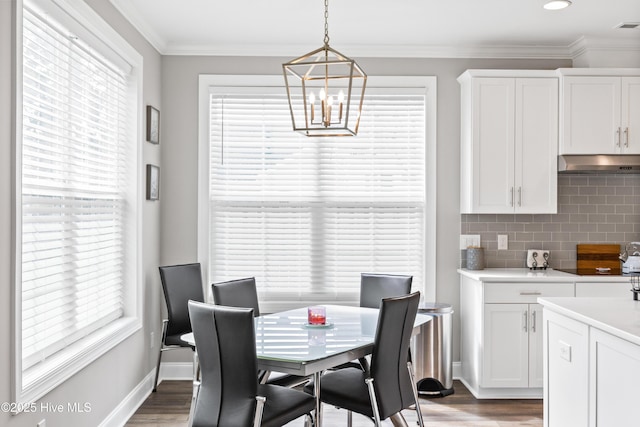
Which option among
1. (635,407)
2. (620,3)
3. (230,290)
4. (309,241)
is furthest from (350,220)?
(635,407)

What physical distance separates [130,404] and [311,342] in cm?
165

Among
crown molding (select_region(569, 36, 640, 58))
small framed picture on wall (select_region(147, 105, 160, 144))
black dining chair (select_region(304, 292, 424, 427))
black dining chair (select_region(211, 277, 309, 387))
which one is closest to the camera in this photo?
black dining chair (select_region(304, 292, 424, 427))

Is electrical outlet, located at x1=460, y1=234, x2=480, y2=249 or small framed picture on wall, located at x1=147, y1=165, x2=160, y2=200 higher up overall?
small framed picture on wall, located at x1=147, y1=165, x2=160, y2=200

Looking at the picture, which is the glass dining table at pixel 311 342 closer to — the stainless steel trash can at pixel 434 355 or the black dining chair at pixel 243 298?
the black dining chair at pixel 243 298

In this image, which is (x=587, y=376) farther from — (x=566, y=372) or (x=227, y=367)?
(x=227, y=367)

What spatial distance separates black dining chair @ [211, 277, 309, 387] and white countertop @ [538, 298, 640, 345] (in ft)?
4.88

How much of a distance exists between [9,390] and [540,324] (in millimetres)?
3372

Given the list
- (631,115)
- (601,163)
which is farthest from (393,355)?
(631,115)

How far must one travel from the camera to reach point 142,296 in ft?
13.2

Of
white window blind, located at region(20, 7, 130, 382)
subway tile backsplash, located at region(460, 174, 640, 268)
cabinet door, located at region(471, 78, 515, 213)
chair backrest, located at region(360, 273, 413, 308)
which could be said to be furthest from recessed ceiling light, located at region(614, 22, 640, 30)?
white window blind, located at region(20, 7, 130, 382)

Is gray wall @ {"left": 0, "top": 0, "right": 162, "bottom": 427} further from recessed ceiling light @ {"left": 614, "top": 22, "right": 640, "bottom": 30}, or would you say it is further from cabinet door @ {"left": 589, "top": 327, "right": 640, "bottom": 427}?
recessed ceiling light @ {"left": 614, "top": 22, "right": 640, "bottom": 30}

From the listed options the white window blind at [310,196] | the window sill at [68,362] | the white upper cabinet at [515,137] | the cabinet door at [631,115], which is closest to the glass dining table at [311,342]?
the window sill at [68,362]

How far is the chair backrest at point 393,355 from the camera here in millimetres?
2766

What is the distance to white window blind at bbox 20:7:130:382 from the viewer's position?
8.39 feet
